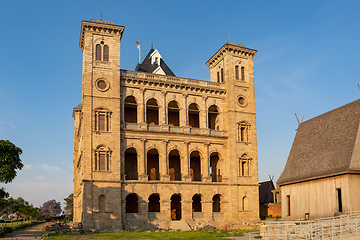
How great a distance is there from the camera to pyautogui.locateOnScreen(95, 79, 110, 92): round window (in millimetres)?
45778

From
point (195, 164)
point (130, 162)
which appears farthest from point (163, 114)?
point (195, 164)

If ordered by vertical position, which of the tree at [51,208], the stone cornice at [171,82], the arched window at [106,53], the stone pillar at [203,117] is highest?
the arched window at [106,53]

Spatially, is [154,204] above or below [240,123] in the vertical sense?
below

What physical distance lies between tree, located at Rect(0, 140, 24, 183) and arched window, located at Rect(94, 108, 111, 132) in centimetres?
944

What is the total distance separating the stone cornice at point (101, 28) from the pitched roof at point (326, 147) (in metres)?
24.6

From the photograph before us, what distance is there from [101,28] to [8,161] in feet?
63.1

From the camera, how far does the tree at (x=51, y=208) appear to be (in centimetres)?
13230

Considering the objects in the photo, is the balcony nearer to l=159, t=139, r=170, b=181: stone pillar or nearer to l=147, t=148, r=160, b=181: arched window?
l=159, t=139, r=170, b=181: stone pillar

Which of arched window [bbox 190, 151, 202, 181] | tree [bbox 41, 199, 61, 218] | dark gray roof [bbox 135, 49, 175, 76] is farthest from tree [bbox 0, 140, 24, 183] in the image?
tree [bbox 41, 199, 61, 218]

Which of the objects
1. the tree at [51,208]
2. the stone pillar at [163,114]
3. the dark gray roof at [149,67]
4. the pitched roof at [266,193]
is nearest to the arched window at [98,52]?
the stone pillar at [163,114]

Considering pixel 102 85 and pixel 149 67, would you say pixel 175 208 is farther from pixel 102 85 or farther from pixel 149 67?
pixel 149 67

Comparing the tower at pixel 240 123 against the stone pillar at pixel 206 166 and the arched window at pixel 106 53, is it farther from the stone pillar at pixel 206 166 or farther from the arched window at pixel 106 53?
the arched window at pixel 106 53

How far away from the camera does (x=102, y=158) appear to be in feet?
146

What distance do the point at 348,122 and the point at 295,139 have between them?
8227 mm
